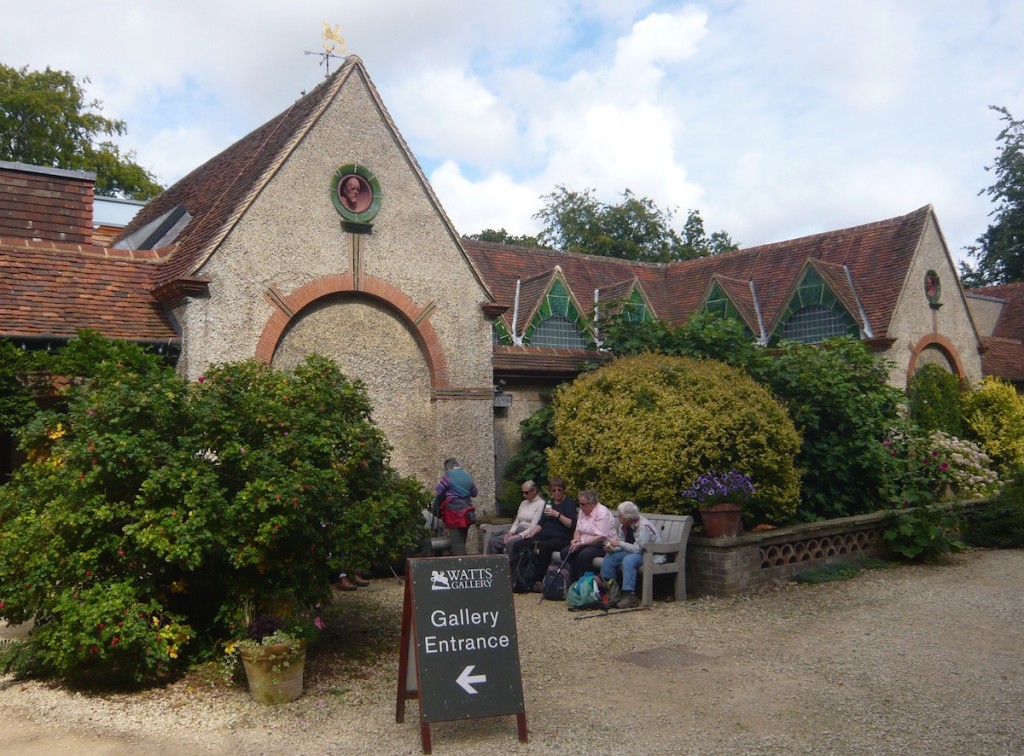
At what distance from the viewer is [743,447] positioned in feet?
37.0

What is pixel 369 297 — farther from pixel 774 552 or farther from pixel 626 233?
pixel 626 233

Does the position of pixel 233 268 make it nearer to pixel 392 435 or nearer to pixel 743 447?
pixel 392 435

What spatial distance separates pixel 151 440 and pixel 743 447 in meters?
6.98

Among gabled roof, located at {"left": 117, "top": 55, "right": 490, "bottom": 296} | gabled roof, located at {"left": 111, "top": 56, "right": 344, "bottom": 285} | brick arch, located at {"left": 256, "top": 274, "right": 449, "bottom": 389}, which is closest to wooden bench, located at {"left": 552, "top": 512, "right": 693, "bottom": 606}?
brick arch, located at {"left": 256, "top": 274, "right": 449, "bottom": 389}

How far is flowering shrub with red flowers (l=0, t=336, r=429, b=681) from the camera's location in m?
6.84

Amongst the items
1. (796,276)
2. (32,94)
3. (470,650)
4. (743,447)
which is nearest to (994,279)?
(796,276)

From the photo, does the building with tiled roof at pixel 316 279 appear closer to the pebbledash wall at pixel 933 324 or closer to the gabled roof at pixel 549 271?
the gabled roof at pixel 549 271

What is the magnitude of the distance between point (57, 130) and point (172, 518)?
28114 mm

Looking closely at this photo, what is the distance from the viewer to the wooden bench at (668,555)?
10.2 metres

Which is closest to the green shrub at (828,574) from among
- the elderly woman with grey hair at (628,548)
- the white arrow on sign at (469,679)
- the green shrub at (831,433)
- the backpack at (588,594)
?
the green shrub at (831,433)

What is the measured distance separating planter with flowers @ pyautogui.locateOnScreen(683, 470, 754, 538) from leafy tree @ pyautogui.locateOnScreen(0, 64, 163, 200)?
83.9 ft

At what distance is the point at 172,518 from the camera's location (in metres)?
6.82

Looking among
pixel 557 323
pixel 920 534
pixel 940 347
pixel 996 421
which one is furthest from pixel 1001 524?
pixel 557 323

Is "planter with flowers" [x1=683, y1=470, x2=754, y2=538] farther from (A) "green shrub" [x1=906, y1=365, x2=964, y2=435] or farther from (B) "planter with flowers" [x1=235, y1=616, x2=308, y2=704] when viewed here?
(A) "green shrub" [x1=906, y1=365, x2=964, y2=435]
